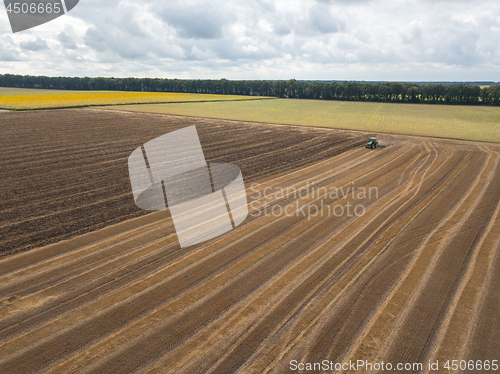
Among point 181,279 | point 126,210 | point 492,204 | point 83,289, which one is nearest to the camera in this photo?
point 83,289

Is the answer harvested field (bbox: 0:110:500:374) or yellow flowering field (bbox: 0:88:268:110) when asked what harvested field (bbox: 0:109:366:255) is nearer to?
harvested field (bbox: 0:110:500:374)

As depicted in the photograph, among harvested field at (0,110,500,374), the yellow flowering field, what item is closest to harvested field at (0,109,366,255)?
Result: harvested field at (0,110,500,374)

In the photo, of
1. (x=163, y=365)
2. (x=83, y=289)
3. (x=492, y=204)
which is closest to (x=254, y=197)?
(x=83, y=289)

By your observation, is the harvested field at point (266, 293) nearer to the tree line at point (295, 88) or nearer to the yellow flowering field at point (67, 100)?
the yellow flowering field at point (67, 100)

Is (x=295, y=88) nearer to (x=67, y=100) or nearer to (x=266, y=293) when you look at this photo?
(x=67, y=100)

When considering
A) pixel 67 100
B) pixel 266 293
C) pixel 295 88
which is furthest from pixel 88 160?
pixel 295 88

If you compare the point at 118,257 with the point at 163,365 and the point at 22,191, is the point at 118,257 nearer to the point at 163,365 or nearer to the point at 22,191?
the point at 163,365
